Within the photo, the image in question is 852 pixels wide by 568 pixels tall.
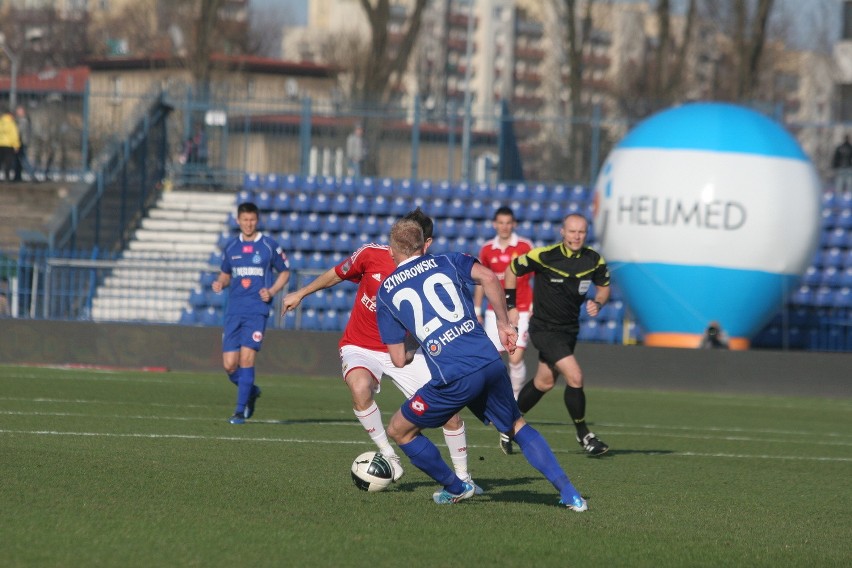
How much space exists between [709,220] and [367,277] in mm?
15374

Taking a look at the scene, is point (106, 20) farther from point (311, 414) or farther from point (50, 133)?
point (311, 414)

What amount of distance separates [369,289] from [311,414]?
18.2ft

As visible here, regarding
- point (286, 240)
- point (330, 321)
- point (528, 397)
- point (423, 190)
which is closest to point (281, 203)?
point (286, 240)

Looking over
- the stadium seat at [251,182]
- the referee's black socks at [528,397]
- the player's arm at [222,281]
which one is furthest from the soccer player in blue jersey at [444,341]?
the stadium seat at [251,182]

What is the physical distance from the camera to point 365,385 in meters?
9.80

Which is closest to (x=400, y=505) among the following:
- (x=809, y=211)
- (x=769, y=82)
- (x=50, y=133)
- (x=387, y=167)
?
(x=809, y=211)

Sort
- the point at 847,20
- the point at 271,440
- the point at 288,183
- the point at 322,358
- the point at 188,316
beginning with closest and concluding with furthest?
the point at 271,440
the point at 322,358
the point at 188,316
the point at 288,183
the point at 847,20

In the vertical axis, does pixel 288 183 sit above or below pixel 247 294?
above

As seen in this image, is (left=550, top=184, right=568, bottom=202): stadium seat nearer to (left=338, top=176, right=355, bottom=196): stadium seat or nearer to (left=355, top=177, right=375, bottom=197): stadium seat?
(left=355, top=177, right=375, bottom=197): stadium seat

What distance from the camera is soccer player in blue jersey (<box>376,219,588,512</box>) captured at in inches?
319

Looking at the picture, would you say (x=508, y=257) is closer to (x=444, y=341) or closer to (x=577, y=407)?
(x=577, y=407)

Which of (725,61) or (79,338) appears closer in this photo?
(79,338)

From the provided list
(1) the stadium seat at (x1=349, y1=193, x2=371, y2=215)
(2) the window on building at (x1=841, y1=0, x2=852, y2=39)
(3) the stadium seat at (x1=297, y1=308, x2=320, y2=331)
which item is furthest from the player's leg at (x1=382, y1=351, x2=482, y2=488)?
(2) the window on building at (x1=841, y1=0, x2=852, y2=39)

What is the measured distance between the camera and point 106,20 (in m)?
96.4
